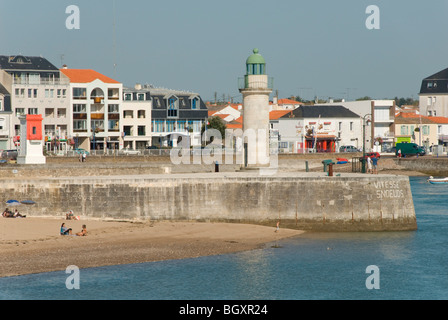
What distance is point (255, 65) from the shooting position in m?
46.7

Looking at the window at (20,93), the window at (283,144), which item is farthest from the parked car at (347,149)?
the window at (20,93)

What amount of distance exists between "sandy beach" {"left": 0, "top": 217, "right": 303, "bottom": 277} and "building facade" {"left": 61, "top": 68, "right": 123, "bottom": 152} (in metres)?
50.0

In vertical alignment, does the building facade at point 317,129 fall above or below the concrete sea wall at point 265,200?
above

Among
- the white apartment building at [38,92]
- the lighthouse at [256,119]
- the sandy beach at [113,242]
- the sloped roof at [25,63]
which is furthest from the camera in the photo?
the sloped roof at [25,63]

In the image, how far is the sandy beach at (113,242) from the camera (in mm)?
31469

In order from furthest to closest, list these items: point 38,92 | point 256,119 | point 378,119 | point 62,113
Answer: point 378,119 → point 62,113 → point 38,92 → point 256,119

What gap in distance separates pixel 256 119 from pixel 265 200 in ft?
24.9

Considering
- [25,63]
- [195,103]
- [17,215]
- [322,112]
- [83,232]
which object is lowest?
[83,232]

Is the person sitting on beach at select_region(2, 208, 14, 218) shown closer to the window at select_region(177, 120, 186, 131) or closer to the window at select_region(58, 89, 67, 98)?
the window at select_region(58, 89, 67, 98)

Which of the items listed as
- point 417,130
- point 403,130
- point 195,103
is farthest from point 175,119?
point 417,130

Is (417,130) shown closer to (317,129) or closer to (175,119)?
(317,129)

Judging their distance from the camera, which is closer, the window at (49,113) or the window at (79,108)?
the window at (49,113)

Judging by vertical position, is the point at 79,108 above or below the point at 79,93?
below

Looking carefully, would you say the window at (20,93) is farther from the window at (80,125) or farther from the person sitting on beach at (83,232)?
the person sitting on beach at (83,232)
